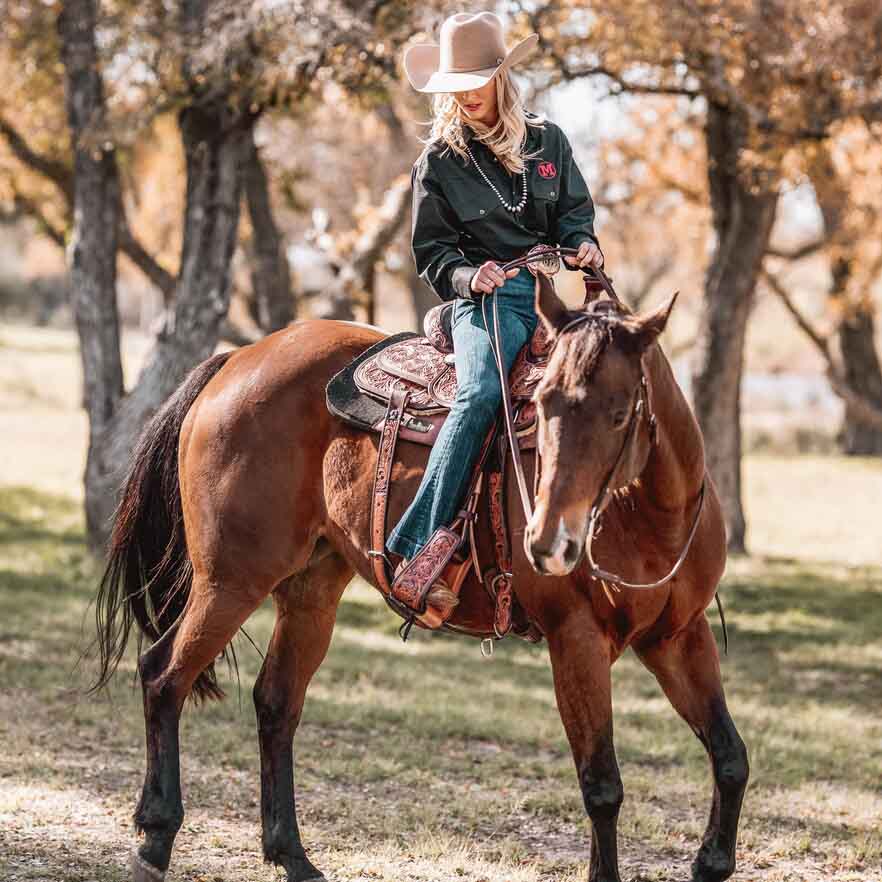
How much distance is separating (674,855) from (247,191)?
1048 centimetres

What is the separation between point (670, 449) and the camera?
3.77 metres

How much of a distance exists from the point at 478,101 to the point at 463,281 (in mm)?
621

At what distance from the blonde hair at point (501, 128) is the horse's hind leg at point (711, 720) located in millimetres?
1693

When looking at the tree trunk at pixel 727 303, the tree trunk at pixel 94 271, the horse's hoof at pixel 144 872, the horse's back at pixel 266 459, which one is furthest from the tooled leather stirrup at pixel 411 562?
the tree trunk at pixel 727 303

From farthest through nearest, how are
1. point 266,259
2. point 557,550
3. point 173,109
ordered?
point 266,259
point 173,109
point 557,550

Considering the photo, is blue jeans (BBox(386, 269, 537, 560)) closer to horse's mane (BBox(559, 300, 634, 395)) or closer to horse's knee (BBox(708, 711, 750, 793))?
horse's mane (BBox(559, 300, 634, 395))

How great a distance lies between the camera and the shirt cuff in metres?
4.09

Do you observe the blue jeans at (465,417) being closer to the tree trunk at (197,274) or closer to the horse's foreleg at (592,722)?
the horse's foreleg at (592,722)

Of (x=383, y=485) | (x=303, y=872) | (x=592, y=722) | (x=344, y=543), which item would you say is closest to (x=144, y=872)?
(x=303, y=872)

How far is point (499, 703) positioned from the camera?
→ 7.68 m

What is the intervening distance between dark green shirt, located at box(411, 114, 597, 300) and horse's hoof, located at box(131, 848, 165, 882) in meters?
2.26

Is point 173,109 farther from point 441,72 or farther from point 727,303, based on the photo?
point 441,72

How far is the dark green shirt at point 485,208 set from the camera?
13.8ft

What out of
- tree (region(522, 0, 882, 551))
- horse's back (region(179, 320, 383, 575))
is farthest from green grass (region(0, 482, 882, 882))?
tree (region(522, 0, 882, 551))
